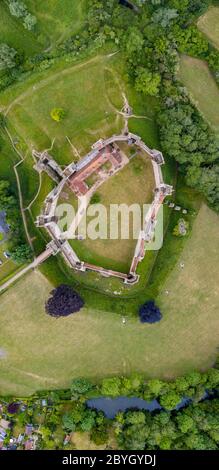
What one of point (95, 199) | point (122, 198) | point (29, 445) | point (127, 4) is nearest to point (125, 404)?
point (29, 445)

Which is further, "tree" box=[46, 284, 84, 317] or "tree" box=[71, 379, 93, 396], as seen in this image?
"tree" box=[71, 379, 93, 396]

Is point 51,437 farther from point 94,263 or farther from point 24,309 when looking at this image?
point 94,263

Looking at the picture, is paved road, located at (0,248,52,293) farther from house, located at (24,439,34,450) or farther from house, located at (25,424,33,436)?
house, located at (24,439,34,450)

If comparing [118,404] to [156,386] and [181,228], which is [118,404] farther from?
[181,228]

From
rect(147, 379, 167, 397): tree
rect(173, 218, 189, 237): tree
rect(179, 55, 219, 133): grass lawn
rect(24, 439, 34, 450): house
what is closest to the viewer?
rect(147, 379, 167, 397): tree

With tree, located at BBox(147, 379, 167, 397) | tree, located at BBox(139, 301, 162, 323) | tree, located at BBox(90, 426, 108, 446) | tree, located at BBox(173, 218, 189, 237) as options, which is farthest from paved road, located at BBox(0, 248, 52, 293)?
tree, located at BBox(90, 426, 108, 446)

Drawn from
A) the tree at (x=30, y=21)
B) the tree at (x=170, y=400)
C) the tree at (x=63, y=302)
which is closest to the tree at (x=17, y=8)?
the tree at (x=30, y=21)
